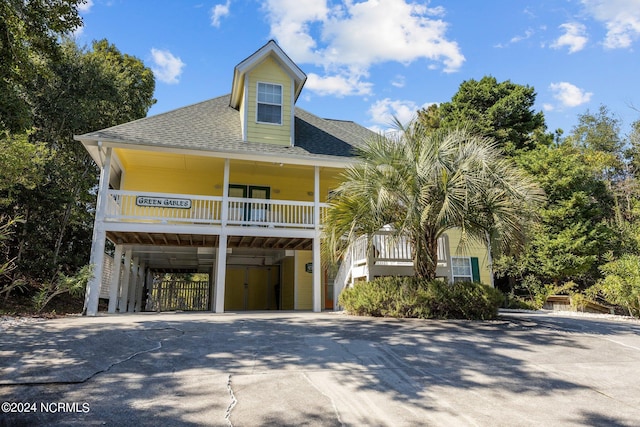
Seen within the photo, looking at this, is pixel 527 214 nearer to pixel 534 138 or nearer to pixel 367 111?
pixel 367 111

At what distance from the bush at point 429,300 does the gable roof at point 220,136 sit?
4062 millimetres

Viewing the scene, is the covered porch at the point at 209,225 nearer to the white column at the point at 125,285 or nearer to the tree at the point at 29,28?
the white column at the point at 125,285

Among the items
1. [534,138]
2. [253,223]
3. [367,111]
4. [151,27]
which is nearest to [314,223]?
[253,223]

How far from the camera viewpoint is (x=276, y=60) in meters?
13.2

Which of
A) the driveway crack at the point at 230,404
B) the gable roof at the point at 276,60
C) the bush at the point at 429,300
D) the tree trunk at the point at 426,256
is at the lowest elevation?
the driveway crack at the point at 230,404

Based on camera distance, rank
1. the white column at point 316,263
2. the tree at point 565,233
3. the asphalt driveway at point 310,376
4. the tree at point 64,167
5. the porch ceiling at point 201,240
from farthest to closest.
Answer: the tree at point 565,233
the tree at point 64,167
the porch ceiling at point 201,240
the white column at point 316,263
the asphalt driveway at point 310,376

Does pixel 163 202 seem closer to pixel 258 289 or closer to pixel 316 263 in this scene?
pixel 316 263

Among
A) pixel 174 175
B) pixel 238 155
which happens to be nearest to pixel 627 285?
pixel 238 155

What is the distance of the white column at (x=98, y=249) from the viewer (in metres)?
9.45

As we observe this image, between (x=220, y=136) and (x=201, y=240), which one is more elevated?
(x=220, y=136)

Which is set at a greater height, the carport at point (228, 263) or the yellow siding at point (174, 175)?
the yellow siding at point (174, 175)

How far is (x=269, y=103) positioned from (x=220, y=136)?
2043mm

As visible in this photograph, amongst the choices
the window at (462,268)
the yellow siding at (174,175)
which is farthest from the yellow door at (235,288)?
the window at (462,268)

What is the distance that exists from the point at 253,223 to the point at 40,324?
18.1 ft
